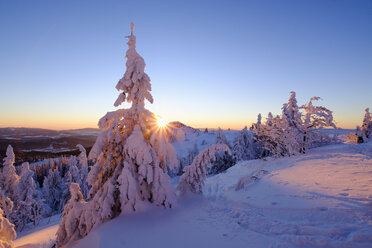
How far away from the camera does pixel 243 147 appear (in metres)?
40.2

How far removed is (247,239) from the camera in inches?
215

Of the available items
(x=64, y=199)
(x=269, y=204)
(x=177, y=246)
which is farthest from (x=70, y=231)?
(x=64, y=199)

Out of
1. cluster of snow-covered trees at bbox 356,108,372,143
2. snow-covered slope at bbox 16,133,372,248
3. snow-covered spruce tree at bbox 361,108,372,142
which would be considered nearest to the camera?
snow-covered slope at bbox 16,133,372,248

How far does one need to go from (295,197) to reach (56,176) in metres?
56.9

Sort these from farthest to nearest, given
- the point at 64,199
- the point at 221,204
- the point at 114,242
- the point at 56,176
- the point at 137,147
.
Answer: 1. the point at 56,176
2. the point at 64,199
3. the point at 221,204
4. the point at 137,147
5. the point at 114,242

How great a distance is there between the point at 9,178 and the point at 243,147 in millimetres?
39530

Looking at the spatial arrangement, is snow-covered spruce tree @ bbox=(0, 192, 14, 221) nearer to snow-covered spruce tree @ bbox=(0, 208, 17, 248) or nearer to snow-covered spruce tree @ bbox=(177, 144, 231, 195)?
snow-covered spruce tree @ bbox=(0, 208, 17, 248)

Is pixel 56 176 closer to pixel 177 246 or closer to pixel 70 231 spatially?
pixel 70 231

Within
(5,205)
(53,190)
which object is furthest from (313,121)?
(53,190)

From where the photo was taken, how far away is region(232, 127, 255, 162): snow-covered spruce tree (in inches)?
1561

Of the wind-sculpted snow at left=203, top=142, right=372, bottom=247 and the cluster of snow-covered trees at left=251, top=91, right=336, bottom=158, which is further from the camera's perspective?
the cluster of snow-covered trees at left=251, top=91, right=336, bottom=158

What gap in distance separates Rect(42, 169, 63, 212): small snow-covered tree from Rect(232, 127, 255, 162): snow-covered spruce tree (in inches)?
1763

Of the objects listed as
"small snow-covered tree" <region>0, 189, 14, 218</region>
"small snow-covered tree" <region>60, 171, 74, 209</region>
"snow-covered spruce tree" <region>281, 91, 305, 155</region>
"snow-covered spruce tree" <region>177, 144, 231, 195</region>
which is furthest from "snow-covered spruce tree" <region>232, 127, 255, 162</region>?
"small snow-covered tree" <region>0, 189, 14, 218</region>

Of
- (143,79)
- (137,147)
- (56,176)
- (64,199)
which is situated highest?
(143,79)
